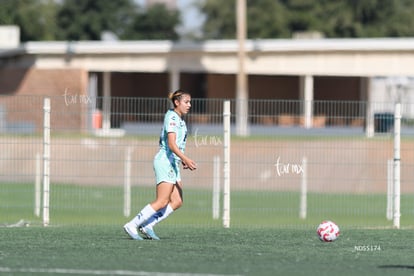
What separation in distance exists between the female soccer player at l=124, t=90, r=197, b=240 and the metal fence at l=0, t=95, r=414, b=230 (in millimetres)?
6460

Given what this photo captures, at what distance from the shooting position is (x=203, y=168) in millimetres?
32312

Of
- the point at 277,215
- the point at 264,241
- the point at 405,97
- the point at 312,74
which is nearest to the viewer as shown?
the point at 264,241

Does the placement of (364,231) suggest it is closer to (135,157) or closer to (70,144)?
(70,144)

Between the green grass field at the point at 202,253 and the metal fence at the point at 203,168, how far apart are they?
5376 mm

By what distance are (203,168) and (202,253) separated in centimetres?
1776

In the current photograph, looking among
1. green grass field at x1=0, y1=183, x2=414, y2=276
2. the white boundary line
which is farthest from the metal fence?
the white boundary line

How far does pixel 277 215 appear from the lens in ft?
88.9

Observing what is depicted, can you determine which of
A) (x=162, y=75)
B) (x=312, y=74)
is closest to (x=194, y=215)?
(x=312, y=74)

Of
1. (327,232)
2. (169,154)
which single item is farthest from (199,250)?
(327,232)

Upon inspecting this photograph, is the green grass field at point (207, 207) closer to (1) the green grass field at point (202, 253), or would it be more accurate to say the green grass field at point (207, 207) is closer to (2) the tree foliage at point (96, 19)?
(1) the green grass field at point (202, 253)

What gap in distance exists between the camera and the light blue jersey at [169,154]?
1586cm

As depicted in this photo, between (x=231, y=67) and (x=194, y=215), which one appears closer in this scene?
(x=194, y=215)

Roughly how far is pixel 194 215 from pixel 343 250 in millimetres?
12091

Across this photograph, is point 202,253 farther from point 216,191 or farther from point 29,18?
point 29,18
